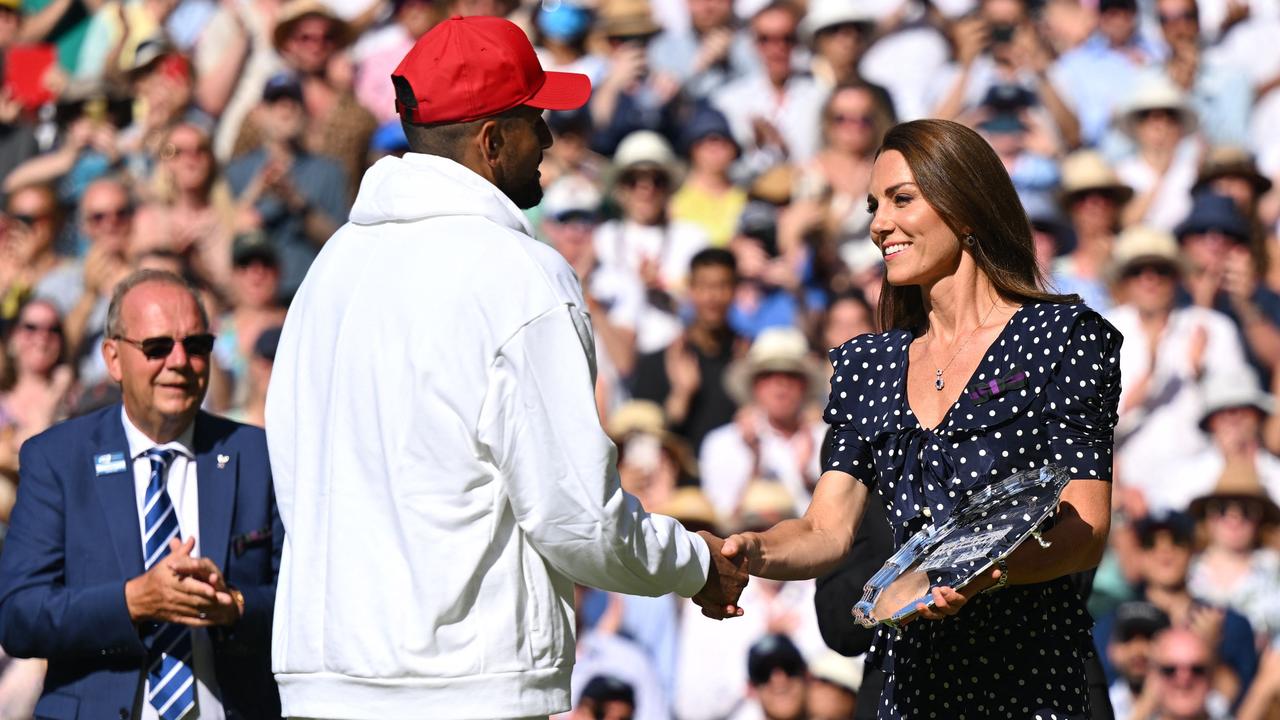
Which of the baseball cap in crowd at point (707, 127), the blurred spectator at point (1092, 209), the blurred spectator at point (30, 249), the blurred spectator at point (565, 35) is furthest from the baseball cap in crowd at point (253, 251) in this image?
the blurred spectator at point (1092, 209)

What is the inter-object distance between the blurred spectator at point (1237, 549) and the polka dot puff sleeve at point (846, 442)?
422cm

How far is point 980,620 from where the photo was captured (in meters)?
3.80

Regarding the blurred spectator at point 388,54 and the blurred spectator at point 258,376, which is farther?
the blurred spectator at point 388,54

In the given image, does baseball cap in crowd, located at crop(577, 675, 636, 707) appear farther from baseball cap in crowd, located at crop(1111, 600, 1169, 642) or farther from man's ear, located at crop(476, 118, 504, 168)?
man's ear, located at crop(476, 118, 504, 168)

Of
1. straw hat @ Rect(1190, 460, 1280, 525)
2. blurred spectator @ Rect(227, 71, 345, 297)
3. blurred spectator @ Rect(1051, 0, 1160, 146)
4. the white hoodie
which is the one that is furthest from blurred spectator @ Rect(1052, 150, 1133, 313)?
the white hoodie

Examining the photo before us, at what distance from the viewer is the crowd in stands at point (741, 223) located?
317 inches

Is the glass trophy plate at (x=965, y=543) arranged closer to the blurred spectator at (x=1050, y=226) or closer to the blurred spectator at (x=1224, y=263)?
the blurred spectator at (x=1050, y=226)

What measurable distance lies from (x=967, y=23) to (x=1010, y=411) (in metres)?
6.78

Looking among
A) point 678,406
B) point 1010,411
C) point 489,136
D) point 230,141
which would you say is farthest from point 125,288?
point 230,141

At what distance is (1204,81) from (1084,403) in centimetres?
668

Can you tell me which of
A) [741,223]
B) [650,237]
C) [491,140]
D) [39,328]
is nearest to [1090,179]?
[741,223]

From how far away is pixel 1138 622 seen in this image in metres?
7.79

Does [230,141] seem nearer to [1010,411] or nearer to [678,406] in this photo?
[678,406]

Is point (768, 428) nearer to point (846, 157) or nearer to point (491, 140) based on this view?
point (846, 157)
